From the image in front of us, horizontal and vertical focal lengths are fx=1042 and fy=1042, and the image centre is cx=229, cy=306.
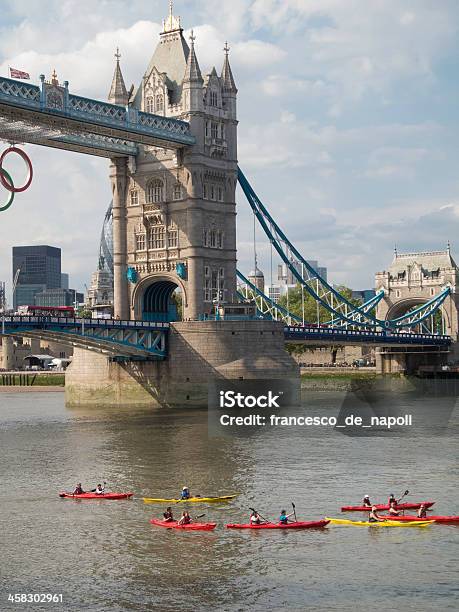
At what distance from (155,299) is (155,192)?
495 inches

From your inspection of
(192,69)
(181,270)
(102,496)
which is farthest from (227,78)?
(102,496)

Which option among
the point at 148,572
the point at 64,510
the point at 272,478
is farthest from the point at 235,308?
the point at 148,572

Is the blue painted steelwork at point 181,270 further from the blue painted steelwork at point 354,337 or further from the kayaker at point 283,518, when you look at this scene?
the kayaker at point 283,518

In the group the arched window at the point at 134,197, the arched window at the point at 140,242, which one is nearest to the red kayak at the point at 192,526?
the arched window at the point at 140,242

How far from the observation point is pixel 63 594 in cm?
3609

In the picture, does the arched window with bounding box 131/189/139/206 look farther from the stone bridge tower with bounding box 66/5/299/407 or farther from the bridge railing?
the bridge railing

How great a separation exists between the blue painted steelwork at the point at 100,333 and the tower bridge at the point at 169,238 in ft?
0.53

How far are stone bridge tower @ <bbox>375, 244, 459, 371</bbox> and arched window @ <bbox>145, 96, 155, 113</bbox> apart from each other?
72445 mm

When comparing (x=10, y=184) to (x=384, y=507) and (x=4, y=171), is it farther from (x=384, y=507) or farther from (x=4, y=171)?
(x=384, y=507)

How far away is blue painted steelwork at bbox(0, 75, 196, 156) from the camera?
90.0m

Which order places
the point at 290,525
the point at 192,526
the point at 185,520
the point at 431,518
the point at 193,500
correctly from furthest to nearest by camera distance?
the point at 193,500, the point at 431,518, the point at 185,520, the point at 192,526, the point at 290,525

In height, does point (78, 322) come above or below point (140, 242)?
below

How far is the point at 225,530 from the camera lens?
1793 inches

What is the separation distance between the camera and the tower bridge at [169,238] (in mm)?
101875
